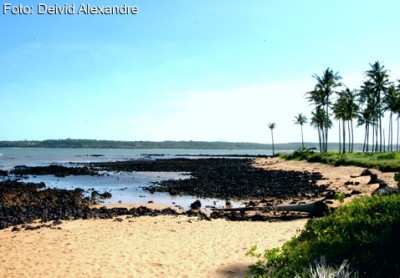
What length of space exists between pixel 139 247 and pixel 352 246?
7.48 metres

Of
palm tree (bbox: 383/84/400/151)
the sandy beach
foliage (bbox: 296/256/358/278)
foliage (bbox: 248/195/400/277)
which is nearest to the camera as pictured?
foliage (bbox: 296/256/358/278)

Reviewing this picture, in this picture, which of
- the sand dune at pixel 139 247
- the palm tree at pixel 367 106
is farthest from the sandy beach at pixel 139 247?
the palm tree at pixel 367 106

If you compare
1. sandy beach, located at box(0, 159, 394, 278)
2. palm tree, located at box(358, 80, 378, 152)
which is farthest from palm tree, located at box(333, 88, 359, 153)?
sandy beach, located at box(0, 159, 394, 278)

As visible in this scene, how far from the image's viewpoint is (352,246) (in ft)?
21.8

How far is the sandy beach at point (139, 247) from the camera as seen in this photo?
991 centimetres

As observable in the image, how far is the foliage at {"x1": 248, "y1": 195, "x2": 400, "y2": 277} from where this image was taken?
19.4ft

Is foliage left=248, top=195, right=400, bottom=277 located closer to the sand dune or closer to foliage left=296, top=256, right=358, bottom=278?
foliage left=296, top=256, right=358, bottom=278

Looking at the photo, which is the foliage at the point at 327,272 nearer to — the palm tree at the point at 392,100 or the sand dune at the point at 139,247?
the sand dune at the point at 139,247

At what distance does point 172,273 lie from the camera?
9.69 m

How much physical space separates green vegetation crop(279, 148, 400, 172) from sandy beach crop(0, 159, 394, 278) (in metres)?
22.7

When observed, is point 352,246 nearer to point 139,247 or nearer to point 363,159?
point 139,247

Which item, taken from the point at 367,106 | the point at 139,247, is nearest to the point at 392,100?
the point at 367,106

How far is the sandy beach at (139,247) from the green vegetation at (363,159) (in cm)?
2273

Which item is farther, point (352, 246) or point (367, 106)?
point (367, 106)
